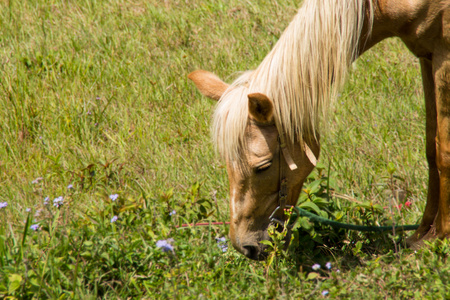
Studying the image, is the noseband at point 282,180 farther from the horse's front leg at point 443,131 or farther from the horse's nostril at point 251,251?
the horse's front leg at point 443,131

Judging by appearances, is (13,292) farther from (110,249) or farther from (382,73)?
(382,73)

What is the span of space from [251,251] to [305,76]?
962 mm

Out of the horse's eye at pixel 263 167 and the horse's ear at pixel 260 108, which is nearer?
the horse's ear at pixel 260 108

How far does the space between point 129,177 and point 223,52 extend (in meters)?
2.16

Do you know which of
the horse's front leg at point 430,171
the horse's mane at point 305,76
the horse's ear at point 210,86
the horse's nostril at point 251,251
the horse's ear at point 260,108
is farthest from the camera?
the horse's front leg at point 430,171

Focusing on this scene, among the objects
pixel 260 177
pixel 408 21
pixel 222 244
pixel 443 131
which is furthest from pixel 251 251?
pixel 408 21

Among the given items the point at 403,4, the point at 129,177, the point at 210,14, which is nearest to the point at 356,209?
the point at 403,4

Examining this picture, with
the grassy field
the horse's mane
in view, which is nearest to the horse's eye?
the horse's mane

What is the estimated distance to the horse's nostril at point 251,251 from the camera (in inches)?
96.8

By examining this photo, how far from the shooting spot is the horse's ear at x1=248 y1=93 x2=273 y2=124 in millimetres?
2176

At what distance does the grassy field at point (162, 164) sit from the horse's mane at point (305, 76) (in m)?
0.17

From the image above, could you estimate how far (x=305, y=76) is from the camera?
2342mm

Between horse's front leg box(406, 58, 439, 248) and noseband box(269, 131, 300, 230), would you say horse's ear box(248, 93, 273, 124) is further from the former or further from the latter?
horse's front leg box(406, 58, 439, 248)

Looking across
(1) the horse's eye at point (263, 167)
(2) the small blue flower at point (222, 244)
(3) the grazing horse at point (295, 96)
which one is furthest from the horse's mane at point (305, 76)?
(2) the small blue flower at point (222, 244)
